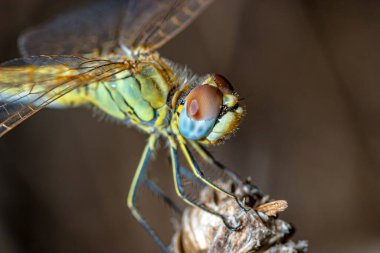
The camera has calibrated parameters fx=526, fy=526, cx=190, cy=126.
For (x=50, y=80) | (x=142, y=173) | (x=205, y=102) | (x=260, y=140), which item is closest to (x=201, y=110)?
(x=205, y=102)

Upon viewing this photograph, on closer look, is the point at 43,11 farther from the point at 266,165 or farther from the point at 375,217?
the point at 375,217

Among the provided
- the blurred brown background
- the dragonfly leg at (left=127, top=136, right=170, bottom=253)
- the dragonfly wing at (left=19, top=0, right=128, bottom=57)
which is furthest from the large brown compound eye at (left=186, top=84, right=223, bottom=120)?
the blurred brown background

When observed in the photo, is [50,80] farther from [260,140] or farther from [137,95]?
[260,140]

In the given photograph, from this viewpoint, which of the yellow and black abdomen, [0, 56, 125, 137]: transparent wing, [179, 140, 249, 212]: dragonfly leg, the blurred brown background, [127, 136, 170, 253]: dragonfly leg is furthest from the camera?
the blurred brown background

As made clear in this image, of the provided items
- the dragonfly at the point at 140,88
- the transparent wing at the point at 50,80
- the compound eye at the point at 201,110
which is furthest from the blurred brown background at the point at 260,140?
the compound eye at the point at 201,110

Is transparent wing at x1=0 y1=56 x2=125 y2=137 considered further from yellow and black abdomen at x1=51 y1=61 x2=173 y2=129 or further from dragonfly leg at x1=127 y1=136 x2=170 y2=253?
dragonfly leg at x1=127 y1=136 x2=170 y2=253

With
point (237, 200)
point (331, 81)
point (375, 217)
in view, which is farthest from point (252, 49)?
point (237, 200)
